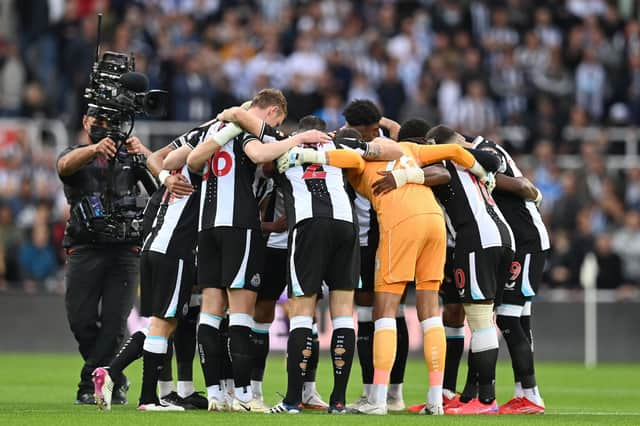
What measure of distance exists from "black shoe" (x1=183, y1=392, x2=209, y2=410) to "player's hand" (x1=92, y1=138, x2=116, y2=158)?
2389mm

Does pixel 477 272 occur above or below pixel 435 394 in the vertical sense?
above

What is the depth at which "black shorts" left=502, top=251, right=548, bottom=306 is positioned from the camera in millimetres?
13656

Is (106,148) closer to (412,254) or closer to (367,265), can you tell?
(367,265)

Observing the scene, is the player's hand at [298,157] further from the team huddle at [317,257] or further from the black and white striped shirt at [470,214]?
the black and white striped shirt at [470,214]

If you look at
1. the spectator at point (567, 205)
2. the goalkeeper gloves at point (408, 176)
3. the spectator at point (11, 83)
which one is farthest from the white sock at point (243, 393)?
the spectator at point (11, 83)

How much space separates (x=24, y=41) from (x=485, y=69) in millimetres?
9575

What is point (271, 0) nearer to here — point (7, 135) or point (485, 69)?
point (485, 69)

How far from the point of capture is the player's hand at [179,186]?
12.7m

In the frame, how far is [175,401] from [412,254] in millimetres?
2639

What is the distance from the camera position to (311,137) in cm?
1247

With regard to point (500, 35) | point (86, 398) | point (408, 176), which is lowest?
point (86, 398)

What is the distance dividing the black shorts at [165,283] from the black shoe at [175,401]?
0.91 metres

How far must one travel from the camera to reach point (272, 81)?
25.9m

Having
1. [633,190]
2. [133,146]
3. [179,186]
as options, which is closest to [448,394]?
[179,186]
